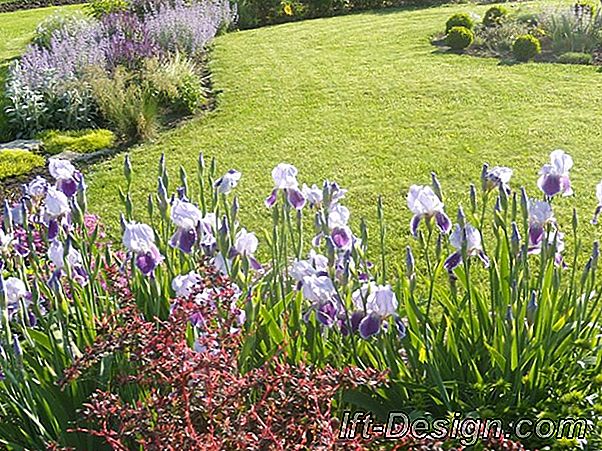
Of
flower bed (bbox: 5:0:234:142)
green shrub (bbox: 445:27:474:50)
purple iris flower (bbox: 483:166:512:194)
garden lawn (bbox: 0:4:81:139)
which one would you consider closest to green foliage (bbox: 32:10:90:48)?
garden lawn (bbox: 0:4:81:139)

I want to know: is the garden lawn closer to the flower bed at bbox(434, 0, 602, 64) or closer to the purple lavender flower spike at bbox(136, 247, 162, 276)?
the flower bed at bbox(434, 0, 602, 64)

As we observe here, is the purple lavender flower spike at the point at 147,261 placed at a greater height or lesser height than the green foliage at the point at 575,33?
greater

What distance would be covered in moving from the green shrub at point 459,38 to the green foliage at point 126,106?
4.55 m

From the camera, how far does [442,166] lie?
6406 mm

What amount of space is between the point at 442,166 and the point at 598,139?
155cm

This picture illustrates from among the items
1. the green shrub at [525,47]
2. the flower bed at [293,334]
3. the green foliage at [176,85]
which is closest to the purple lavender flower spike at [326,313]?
the flower bed at [293,334]

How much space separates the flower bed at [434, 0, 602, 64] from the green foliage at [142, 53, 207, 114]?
13.1 ft

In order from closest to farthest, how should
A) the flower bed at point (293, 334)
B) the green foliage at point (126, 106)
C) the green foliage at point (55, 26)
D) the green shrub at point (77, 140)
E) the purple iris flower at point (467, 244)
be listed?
the flower bed at point (293, 334) < the purple iris flower at point (467, 244) < the green shrub at point (77, 140) < the green foliage at point (126, 106) < the green foliage at point (55, 26)

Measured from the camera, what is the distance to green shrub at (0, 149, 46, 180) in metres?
6.83

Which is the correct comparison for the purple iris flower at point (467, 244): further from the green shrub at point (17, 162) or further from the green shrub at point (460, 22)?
the green shrub at point (460, 22)

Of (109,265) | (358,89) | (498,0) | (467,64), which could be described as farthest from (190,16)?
(109,265)

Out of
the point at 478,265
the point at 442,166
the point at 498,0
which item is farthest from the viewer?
the point at 498,0

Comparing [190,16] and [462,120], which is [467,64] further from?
[190,16]

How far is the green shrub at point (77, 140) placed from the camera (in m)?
7.48
